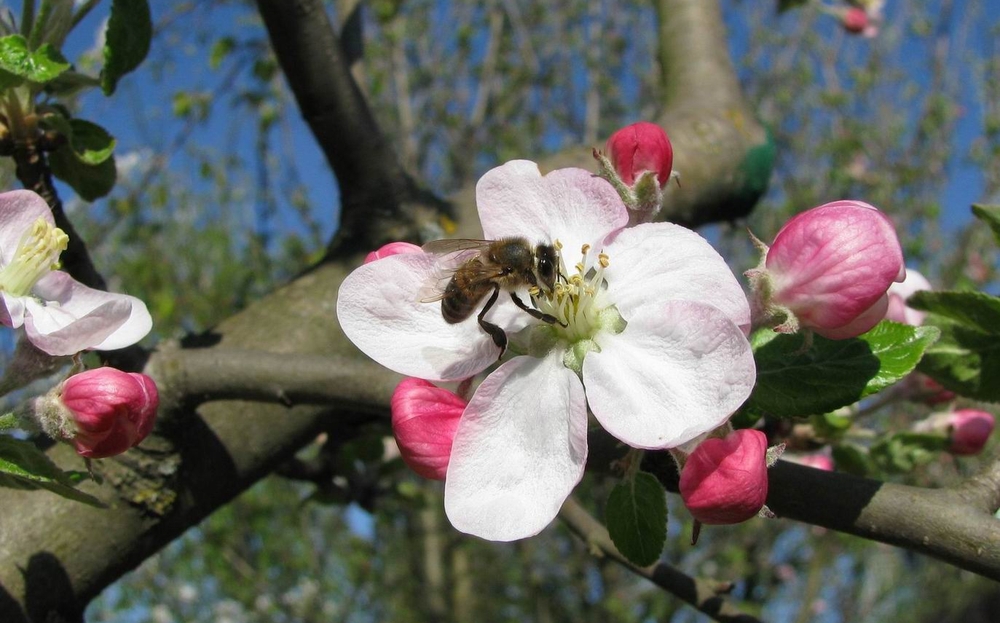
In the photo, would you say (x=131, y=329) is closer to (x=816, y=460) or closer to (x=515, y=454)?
(x=515, y=454)

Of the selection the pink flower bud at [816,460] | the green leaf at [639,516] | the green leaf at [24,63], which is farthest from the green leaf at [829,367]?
the green leaf at [24,63]

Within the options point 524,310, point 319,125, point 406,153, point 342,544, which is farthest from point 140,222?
point 524,310

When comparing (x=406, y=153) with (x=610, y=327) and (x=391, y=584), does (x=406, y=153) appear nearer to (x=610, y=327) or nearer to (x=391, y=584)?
(x=391, y=584)

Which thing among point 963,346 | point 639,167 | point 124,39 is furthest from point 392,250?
point 963,346

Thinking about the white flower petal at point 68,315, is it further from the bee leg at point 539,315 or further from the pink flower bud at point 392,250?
the bee leg at point 539,315

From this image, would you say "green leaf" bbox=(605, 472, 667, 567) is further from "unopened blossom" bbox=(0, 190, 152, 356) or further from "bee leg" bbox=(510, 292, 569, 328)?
"unopened blossom" bbox=(0, 190, 152, 356)

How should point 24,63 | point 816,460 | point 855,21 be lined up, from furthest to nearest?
point 855,21, point 816,460, point 24,63
